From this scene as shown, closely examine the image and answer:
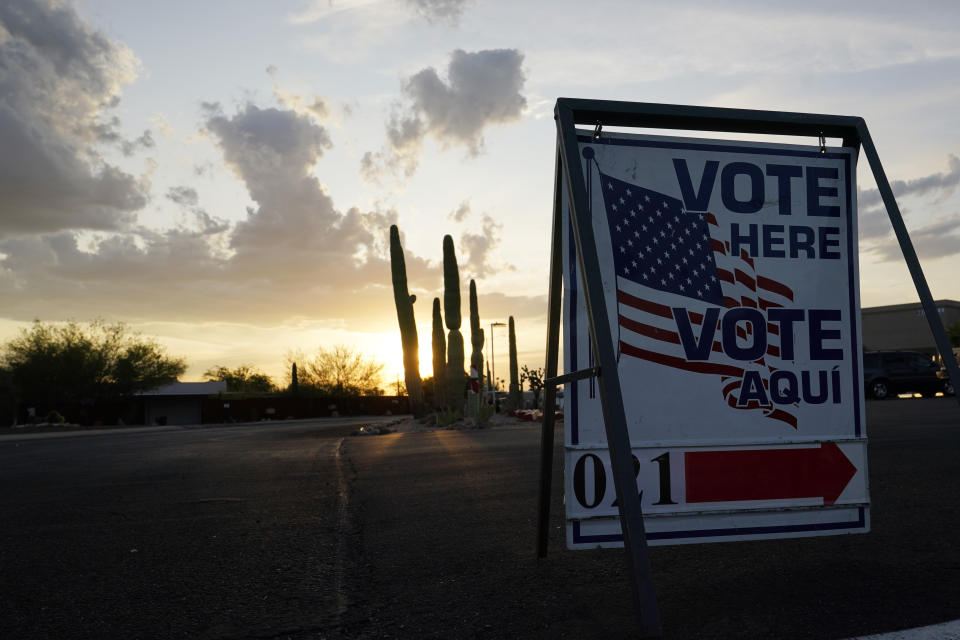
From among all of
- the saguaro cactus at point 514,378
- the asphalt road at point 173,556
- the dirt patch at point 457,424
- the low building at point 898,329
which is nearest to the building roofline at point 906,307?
the low building at point 898,329

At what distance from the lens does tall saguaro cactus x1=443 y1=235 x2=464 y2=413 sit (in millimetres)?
25984

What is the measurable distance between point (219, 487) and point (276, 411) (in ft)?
168

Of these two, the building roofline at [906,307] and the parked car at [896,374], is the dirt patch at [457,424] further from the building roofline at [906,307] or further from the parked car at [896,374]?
the building roofline at [906,307]

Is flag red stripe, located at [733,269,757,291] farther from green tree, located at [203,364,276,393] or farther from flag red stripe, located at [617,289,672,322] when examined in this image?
green tree, located at [203,364,276,393]

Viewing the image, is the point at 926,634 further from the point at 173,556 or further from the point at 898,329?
→ the point at 898,329

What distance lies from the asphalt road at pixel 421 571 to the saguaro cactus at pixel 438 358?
66.7ft

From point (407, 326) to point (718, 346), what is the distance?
25088 mm

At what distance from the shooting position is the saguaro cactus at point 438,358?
90.9ft

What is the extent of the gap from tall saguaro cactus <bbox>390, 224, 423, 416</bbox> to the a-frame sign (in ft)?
80.7

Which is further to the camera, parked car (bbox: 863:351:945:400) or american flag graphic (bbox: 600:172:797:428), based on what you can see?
parked car (bbox: 863:351:945:400)

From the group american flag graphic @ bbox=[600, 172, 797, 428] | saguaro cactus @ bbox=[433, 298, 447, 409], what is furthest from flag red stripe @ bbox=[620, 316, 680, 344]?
saguaro cactus @ bbox=[433, 298, 447, 409]

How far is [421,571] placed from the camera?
12.6ft

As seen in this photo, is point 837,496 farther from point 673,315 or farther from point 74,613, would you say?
point 74,613

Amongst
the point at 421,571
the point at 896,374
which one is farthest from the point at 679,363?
the point at 896,374
